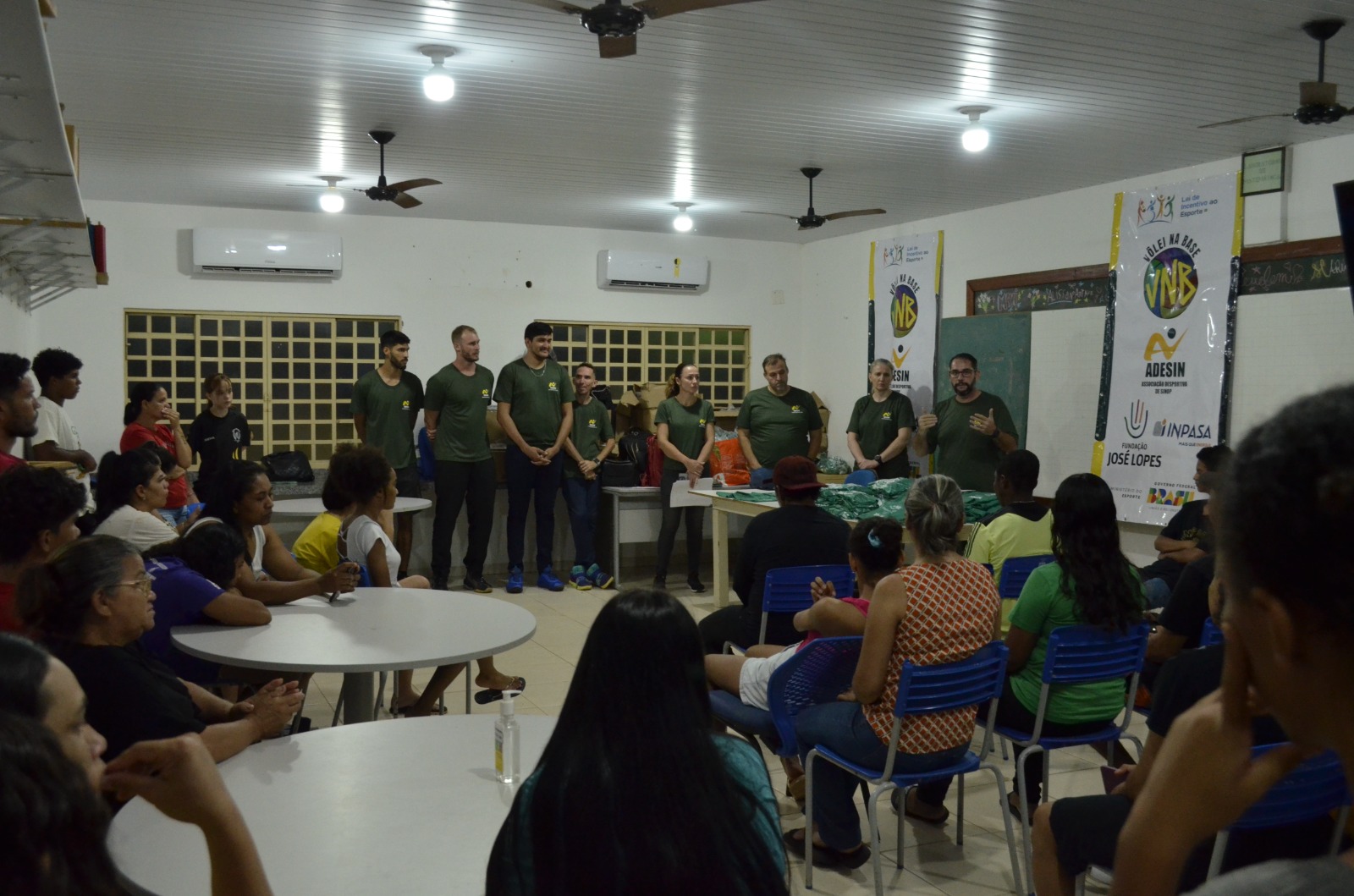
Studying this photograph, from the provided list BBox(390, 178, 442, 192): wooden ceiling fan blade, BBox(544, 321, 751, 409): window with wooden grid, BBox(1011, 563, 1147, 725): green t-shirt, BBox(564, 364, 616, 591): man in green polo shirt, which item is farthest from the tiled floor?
BBox(544, 321, 751, 409): window with wooden grid

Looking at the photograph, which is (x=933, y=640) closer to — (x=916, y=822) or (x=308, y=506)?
(x=916, y=822)

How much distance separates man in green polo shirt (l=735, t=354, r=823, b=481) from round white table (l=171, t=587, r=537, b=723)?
4.56m

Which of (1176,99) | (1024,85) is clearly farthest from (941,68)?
(1176,99)

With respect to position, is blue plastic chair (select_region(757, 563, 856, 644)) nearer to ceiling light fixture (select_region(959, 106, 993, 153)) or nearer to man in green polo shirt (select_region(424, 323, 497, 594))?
ceiling light fixture (select_region(959, 106, 993, 153))

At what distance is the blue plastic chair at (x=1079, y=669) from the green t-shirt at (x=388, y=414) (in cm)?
558

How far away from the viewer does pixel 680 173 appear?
23.7 feet

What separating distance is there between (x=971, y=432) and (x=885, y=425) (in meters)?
0.87

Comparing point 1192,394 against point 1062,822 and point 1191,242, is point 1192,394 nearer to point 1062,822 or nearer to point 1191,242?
point 1191,242

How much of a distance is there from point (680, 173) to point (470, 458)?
2.58 m

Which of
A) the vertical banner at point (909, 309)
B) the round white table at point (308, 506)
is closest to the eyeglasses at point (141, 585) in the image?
the round white table at point (308, 506)

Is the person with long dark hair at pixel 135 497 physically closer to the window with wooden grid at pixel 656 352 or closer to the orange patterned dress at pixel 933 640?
the orange patterned dress at pixel 933 640

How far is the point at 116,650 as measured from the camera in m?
2.26

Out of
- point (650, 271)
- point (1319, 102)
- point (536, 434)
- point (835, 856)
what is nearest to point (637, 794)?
point (835, 856)

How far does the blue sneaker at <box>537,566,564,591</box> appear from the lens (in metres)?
8.03
